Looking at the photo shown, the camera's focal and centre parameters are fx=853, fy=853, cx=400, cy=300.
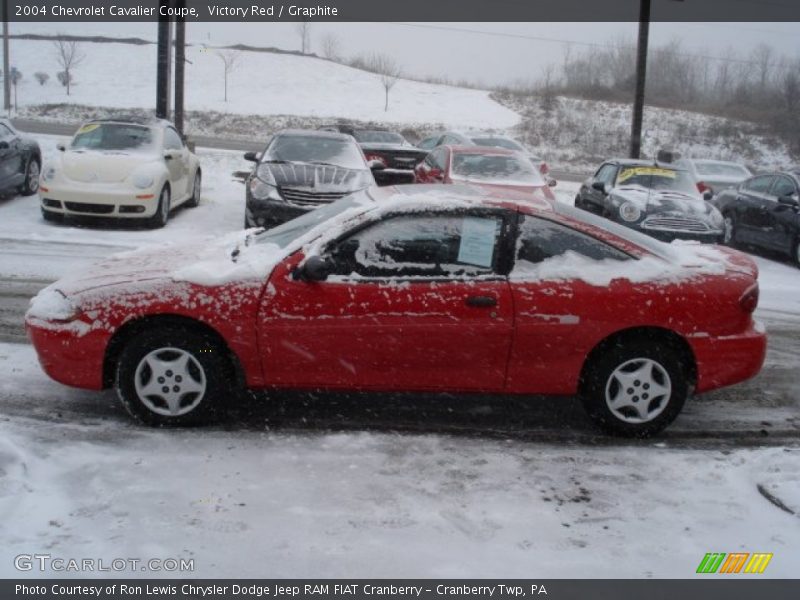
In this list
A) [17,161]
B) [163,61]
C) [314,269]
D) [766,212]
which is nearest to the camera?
[314,269]

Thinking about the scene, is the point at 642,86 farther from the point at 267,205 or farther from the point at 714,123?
the point at 714,123

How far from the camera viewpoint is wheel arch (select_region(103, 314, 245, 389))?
5000 mm

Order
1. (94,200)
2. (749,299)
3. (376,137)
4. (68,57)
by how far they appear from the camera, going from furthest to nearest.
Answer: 1. (68,57)
2. (376,137)
3. (94,200)
4. (749,299)

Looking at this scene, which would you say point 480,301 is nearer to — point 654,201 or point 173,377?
point 173,377

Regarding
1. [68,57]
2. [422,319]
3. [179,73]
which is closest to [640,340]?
[422,319]

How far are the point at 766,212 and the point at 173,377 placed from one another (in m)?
12.0

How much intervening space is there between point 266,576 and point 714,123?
180ft

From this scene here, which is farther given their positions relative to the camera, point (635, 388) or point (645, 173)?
point (645, 173)

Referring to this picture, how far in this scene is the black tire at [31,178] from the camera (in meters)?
15.2

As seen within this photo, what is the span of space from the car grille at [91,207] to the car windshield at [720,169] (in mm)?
15033

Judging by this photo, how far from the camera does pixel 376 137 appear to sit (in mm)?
23125

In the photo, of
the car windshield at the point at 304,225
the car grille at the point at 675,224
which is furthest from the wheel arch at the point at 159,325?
the car grille at the point at 675,224

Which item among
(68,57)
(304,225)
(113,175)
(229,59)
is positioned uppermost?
(229,59)

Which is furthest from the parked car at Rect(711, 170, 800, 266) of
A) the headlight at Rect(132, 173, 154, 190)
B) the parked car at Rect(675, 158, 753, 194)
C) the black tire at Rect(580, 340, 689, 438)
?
the black tire at Rect(580, 340, 689, 438)
